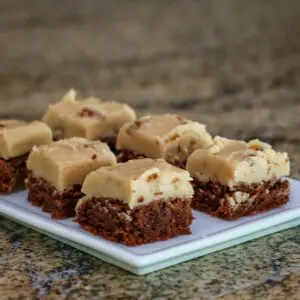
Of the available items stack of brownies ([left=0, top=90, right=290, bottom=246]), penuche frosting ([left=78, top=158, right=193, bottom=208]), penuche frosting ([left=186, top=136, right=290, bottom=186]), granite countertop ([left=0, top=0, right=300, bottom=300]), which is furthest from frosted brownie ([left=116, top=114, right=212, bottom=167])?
granite countertop ([left=0, top=0, right=300, bottom=300])

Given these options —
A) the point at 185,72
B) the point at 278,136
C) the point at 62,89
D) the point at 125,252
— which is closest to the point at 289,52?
the point at 185,72

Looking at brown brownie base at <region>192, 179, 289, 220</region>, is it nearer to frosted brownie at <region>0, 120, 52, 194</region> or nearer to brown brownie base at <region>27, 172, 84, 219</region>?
brown brownie base at <region>27, 172, 84, 219</region>

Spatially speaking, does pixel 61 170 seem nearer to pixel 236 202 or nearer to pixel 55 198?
pixel 55 198

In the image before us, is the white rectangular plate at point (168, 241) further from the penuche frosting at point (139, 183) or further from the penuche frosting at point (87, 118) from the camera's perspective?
the penuche frosting at point (87, 118)

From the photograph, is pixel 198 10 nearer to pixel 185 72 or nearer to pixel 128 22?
pixel 128 22

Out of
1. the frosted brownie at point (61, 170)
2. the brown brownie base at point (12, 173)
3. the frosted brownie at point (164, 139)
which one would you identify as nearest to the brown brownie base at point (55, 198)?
the frosted brownie at point (61, 170)

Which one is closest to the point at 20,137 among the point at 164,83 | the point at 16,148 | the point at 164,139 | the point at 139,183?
the point at 16,148
